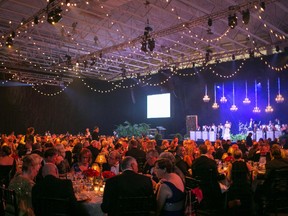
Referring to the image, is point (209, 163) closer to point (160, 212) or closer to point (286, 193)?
point (286, 193)

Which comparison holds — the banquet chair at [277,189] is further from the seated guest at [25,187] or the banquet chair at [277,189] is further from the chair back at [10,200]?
the chair back at [10,200]

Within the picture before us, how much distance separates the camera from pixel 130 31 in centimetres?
1365

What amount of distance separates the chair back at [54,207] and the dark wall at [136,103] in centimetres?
1378

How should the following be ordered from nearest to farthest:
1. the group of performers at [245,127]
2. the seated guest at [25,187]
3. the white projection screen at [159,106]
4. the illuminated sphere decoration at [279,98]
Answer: the seated guest at [25,187], the illuminated sphere decoration at [279,98], the group of performers at [245,127], the white projection screen at [159,106]

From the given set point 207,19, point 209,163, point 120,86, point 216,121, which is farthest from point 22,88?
point 209,163

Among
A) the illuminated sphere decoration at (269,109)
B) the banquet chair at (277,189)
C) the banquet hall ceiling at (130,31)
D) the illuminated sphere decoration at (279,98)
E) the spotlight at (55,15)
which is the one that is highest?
the banquet hall ceiling at (130,31)

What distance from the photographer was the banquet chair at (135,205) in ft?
11.0

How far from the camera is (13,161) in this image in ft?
20.3

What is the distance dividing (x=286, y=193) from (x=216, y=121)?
44.5 feet

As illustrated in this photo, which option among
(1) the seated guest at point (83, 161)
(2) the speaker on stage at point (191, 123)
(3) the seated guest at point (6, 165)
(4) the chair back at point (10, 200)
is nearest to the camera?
(4) the chair back at point (10, 200)

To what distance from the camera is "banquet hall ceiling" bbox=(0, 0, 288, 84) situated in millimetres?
10445

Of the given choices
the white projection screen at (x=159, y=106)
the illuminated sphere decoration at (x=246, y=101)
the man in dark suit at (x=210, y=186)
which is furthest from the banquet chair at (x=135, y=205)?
the white projection screen at (x=159, y=106)

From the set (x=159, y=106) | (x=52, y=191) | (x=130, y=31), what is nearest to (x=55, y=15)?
(x=130, y=31)

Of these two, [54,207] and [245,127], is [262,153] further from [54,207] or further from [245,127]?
[245,127]
